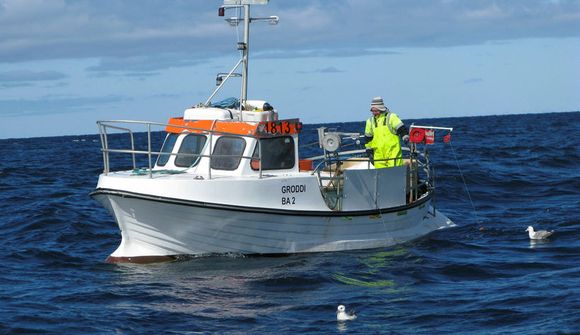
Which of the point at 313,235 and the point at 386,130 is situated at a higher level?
the point at 386,130

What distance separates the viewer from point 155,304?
12.4 meters

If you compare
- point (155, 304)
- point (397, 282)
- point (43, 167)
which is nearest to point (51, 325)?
point (155, 304)

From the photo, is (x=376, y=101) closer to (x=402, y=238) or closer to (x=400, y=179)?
(x=400, y=179)

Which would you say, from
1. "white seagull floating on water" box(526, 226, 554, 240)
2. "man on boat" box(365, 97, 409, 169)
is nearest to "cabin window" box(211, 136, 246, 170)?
"man on boat" box(365, 97, 409, 169)

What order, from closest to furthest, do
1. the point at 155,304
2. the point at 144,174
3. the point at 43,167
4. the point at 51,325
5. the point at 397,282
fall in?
the point at 51,325, the point at 155,304, the point at 397,282, the point at 144,174, the point at 43,167

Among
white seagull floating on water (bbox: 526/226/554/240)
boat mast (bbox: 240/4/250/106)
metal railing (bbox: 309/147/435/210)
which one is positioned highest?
boat mast (bbox: 240/4/250/106)

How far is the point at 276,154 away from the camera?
15938 millimetres

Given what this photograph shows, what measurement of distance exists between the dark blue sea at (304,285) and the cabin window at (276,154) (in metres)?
1.63

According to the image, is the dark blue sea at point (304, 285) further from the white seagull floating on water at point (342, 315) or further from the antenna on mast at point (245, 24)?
the antenna on mast at point (245, 24)

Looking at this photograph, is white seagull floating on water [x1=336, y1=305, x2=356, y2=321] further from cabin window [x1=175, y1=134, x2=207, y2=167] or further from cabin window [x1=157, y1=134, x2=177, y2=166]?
cabin window [x1=157, y1=134, x2=177, y2=166]

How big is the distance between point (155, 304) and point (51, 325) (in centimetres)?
147

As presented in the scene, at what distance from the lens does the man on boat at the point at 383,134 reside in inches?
659

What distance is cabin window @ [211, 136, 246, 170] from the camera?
15477 mm

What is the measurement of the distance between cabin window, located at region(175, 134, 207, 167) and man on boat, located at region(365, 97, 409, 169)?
3040 millimetres
